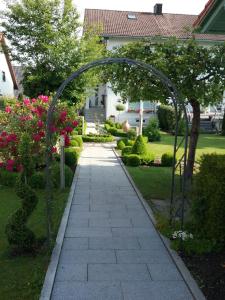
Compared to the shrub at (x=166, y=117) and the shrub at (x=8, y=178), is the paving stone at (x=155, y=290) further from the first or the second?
the shrub at (x=166, y=117)

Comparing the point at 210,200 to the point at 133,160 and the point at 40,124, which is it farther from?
the point at 133,160

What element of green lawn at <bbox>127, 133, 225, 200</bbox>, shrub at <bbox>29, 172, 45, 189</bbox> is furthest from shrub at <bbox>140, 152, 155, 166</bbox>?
shrub at <bbox>29, 172, 45, 189</bbox>

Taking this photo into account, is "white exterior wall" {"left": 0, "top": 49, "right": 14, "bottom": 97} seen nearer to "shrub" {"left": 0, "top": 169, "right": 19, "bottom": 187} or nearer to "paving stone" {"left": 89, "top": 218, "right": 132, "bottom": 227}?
"shrub" {"left": 0, "top": 169, "right": 19, "bottom": 187}

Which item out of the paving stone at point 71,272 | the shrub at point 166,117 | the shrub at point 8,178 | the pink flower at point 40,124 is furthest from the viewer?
the shrub at point 166,117

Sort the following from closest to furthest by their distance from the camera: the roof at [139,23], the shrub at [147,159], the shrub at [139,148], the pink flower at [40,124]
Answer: the pink flower at [40,124], the shrub at [147,159], the shrub at [139,148], the roof at [139,23]

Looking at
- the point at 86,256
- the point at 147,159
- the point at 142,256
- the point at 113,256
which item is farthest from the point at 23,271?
the point at 147,159

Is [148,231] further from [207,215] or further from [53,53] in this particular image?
[53,53]

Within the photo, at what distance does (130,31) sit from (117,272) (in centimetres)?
2774

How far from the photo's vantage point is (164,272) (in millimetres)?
5324

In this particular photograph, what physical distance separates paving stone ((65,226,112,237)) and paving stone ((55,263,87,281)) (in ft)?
4.26

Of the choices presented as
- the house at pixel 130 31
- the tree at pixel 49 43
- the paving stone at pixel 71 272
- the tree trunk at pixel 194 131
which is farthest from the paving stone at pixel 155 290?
the house at pixel 130 31

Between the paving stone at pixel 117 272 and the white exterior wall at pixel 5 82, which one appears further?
the white exterior wall at pixel 5 82

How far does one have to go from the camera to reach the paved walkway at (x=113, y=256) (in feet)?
15.6

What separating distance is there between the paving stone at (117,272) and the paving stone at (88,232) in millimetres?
1306
